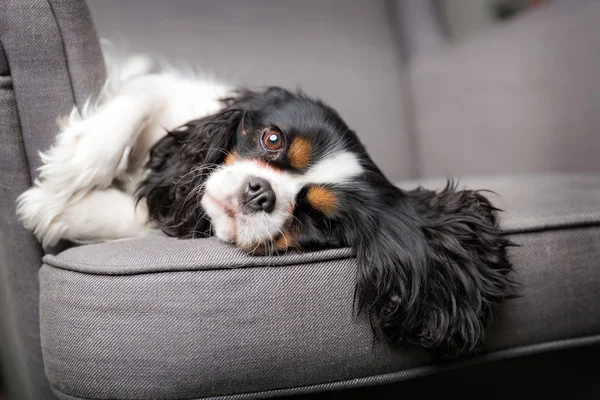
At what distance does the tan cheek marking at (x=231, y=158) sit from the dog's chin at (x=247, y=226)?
142 millimetres

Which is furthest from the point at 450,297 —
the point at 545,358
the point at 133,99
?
the point at 133,99

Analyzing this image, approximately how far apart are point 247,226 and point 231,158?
0.27 m

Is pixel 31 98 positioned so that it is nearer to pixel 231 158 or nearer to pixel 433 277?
pixel 231 158

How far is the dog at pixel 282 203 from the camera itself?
104 centimetres

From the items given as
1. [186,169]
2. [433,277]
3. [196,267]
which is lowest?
A: [433,277]

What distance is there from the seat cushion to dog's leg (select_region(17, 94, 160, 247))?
4.6 inches

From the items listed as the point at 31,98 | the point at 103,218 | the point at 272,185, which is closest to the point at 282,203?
the point at 272,185

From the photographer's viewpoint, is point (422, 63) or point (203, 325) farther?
point (422, 63)

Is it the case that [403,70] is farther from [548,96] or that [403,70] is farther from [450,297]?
[450,297]

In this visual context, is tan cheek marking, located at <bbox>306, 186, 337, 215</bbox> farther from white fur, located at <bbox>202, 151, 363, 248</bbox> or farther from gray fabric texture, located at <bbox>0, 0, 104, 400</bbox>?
gray fabric texture, located at <bbox>0, 0, 104, 400</bbox>

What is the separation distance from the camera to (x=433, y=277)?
1.06m

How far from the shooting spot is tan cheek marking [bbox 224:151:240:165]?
1267 millimetres

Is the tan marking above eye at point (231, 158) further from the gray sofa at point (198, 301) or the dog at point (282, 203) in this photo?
the gray sofa at point (198, 301)

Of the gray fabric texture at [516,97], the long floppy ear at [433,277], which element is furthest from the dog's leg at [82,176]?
the gray fabric texture at [516,97]
